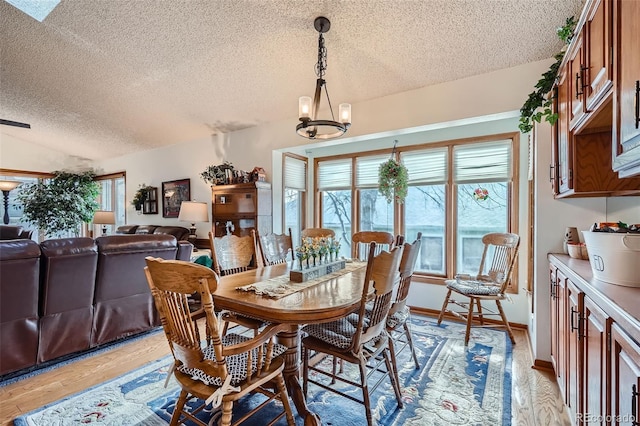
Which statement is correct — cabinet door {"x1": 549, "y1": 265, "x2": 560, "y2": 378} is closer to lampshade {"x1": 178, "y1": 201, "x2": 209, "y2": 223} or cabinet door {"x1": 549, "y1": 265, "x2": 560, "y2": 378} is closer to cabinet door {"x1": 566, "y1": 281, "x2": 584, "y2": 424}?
cabinet door {"x1": 566, "y1": 281, "x2": 584, "y2": 424}

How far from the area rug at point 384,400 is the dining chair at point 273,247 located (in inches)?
44.2

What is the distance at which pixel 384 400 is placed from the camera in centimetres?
211

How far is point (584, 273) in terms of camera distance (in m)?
1.63

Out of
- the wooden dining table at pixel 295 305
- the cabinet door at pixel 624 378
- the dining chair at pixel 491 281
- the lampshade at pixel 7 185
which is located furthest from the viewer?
the lampshade at pixel 7 185

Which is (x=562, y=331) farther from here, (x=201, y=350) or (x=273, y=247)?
(x=273, y=247)

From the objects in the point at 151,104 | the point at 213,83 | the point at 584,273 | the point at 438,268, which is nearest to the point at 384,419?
the point at 584,273

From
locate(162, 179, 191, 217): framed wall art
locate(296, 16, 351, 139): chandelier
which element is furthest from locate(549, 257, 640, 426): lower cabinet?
locate(162, 179, 191, 217): framed wall art

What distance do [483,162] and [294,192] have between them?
9.03 feet

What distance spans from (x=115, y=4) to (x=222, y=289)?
2899mm

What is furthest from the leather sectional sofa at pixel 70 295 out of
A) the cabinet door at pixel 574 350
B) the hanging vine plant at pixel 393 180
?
the cabinet door at pixel 574 350

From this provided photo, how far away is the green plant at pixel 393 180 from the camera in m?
4.11

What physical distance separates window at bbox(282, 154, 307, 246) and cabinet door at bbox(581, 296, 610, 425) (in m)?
3.81

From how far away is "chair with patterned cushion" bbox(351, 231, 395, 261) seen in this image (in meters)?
3.27

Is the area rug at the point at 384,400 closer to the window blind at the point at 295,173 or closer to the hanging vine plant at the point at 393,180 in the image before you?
the hanging vine plant at the point at 393,180
